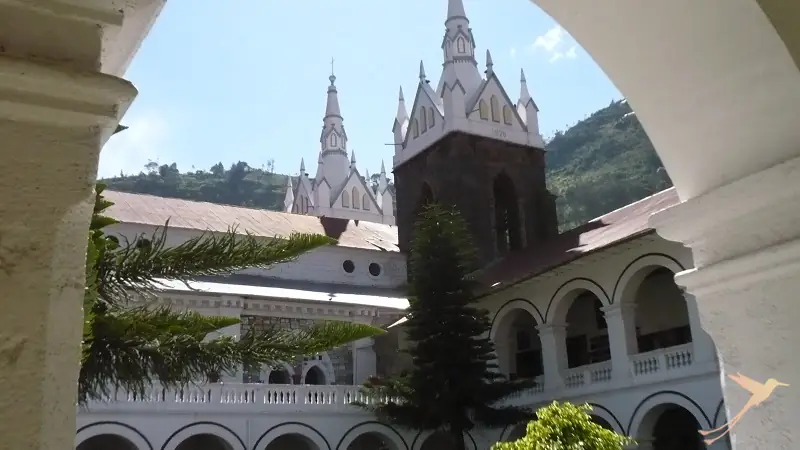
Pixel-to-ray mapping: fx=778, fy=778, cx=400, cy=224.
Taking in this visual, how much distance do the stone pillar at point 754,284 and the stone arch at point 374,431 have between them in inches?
650

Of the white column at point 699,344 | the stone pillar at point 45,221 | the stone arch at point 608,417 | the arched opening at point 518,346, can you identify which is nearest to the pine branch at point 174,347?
the stone pillar at point 45,221

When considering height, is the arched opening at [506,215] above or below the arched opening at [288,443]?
above

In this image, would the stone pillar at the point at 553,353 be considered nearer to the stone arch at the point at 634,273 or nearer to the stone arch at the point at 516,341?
the stone arch at the point at 516,341

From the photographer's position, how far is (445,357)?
16.6 m

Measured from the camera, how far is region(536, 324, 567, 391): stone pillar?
17812mm

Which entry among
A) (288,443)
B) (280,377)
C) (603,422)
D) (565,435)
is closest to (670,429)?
(603,422)

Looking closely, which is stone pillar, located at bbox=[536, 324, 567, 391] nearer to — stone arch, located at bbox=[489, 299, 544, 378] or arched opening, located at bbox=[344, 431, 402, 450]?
stone arch, located at bbox=[489, 299, 544, 378]

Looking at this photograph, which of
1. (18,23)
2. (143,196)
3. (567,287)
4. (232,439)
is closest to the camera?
(18,23)

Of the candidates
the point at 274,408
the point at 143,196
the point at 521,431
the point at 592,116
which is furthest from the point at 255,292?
the point at 592,116

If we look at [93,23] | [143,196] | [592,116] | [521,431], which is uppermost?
[592,116]

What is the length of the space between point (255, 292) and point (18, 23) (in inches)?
791

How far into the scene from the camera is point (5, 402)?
3.51 feet

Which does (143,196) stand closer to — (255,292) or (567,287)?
(255,292)

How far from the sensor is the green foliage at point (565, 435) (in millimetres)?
5680
